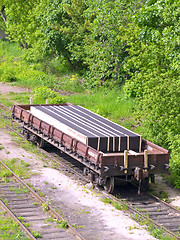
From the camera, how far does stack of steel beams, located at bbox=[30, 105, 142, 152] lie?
14258 mm

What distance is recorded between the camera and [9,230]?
34.6 ft

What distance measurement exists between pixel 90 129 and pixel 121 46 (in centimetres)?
1196

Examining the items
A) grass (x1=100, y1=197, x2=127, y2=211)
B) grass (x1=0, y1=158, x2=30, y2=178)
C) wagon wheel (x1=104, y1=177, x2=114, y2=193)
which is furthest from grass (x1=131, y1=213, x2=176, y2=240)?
grass (x1=0, y1=158, x2=30, y2=178)

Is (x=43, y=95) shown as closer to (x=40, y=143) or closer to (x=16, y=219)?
(x=40, y=143)

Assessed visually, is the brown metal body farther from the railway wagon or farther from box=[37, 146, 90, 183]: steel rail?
box=[37, 146, 90, 183]: steel rail

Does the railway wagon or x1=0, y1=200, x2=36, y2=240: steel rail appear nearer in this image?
x1=0, y1=200, x2=36, y2=240: steel rail

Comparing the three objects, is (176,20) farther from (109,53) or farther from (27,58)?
(27,58)

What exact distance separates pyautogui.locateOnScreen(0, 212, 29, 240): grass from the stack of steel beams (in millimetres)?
4131

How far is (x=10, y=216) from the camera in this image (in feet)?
37.5

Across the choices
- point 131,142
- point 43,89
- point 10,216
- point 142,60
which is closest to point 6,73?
point 43,89

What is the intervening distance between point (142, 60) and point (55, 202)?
918cm

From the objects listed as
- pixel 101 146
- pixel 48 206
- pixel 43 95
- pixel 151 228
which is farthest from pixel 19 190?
pixel 43 95

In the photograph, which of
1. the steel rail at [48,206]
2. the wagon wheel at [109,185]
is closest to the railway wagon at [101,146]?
the wagon wheel at [109,185]

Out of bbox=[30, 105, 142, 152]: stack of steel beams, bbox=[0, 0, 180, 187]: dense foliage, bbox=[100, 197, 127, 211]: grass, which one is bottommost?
bbox=[100, 197, 127, 211]: grass
